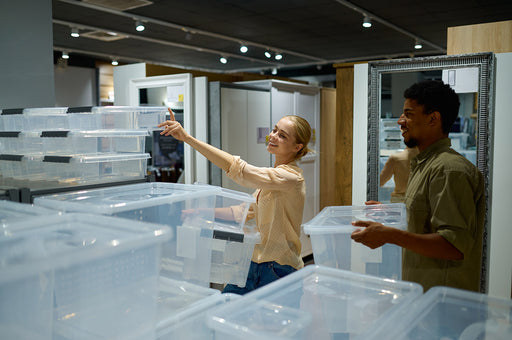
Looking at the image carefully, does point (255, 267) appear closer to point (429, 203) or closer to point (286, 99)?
point (429, 203)

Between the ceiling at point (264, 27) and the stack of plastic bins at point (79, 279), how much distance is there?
19.7 feet

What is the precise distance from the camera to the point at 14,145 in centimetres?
218

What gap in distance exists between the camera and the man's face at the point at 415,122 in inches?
77.5

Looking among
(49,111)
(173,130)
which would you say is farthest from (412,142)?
(49,111)

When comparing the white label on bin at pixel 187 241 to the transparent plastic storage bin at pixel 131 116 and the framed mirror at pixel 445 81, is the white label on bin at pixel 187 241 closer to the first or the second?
the transparent plastic storage bin at pixel 131 116

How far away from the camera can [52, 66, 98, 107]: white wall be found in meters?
12.0

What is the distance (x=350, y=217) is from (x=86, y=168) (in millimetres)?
1157

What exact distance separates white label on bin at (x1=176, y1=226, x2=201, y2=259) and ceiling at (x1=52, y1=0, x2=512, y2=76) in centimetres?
555

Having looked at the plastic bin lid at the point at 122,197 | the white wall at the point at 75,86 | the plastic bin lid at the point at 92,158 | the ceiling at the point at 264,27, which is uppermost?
the ceiling at the point at 264,27

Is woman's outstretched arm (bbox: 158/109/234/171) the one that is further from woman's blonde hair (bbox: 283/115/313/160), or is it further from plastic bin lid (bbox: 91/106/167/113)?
woman's blonde hair (bbox: 283/115/313/160)

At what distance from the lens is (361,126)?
3.89 meters

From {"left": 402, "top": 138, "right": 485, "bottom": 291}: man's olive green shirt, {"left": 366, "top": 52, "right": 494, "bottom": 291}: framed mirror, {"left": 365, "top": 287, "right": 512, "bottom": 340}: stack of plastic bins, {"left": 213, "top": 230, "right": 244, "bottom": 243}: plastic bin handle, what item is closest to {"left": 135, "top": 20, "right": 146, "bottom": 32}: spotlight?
{"left": 366, "top": 52, "right": 494, "bottom": 291}: framed mirror

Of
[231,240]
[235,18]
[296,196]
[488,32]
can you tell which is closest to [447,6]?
[235,18]

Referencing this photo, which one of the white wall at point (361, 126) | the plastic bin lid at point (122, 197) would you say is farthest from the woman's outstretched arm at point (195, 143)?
the white wall at point (361, 126)
